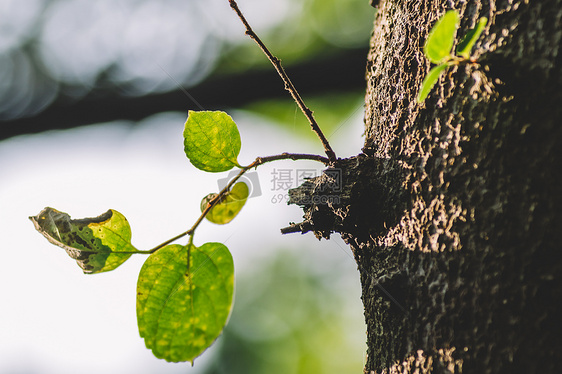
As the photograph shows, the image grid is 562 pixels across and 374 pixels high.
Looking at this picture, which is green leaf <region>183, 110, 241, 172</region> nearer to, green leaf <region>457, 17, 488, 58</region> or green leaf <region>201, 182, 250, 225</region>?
green leaf <region>201, 182, 250, 225</region>

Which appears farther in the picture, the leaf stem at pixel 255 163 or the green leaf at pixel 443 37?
the leaf stem at pixel 255 163

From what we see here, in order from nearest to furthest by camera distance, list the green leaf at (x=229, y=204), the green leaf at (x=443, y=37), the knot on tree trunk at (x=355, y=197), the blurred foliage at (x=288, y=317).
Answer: the green leaf at (x=443, y=37)
the knot on tree trunk at (x=355, y=197)
the green leaf at (x=229, y=204)
the blurred foliage at (x=288, y=317)

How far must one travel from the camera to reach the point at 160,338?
1.58 feet

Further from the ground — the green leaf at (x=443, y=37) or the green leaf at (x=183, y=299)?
the green leaf at (x=443, y=37)

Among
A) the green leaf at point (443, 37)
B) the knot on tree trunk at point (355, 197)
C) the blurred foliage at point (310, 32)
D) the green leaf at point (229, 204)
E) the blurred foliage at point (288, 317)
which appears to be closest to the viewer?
the green leaf at point (443, 37)

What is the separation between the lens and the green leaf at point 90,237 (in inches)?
19.7

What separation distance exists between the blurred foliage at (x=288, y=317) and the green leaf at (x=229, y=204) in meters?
2.58

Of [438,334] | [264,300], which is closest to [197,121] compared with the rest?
[438,334]

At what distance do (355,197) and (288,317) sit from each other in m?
2.93

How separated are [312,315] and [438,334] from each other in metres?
3.00

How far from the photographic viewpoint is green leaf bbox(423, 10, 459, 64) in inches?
12.0

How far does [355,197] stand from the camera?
46 cm

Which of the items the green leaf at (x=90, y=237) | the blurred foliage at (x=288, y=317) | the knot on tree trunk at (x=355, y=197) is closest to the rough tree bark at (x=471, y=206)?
the knot on tree trunk at (x=355, y=197)

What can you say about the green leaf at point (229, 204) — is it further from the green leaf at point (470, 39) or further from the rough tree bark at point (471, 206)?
the green leaf at point (470, 39)
